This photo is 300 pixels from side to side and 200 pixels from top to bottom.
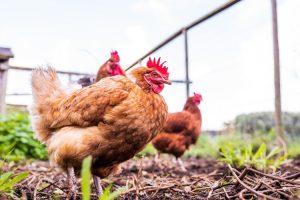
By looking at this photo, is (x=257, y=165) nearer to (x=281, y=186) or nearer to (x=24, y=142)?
(x=281, y=186)

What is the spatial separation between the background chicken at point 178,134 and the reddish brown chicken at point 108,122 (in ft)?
10.6

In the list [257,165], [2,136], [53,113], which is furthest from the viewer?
[2,136]

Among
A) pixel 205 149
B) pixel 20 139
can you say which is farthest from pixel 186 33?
pixel 205 149

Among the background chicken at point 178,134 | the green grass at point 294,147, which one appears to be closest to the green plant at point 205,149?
the green grass at point 294,147

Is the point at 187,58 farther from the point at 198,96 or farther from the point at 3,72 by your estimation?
the point at 3,72

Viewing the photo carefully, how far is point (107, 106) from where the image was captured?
2.56 meters

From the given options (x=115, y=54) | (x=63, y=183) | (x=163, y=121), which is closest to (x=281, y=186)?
(x=163, y=121)

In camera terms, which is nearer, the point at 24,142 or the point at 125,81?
the point at 125,81

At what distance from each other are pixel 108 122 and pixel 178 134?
12.4 feet

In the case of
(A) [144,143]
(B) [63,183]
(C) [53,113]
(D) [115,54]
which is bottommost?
(B) [63,183]

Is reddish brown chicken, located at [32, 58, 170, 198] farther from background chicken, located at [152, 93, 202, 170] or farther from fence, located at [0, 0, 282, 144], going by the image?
background chicken, located at [152, 93, 202, 170]

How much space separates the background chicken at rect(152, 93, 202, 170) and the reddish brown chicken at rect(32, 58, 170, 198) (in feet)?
10.6

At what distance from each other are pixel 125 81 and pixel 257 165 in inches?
88.6

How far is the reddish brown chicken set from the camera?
8.05 feet
